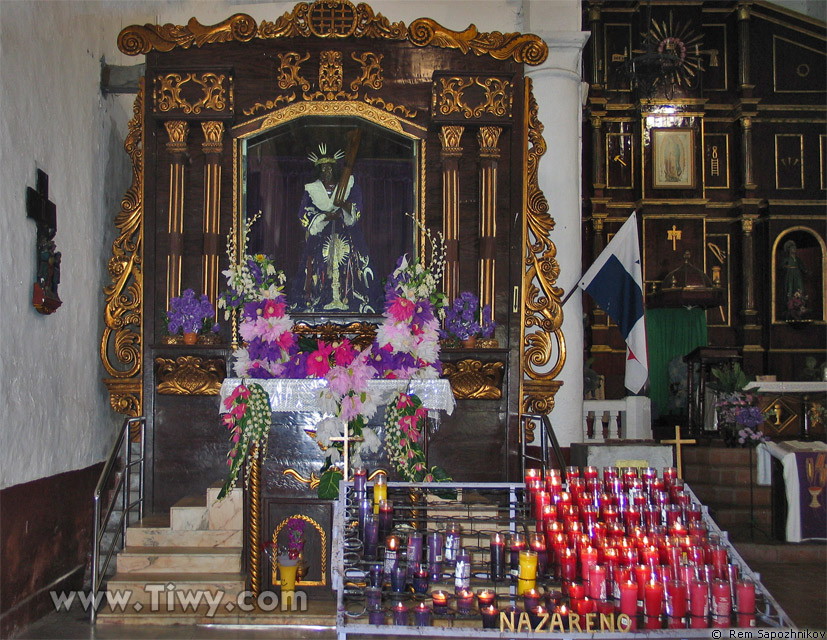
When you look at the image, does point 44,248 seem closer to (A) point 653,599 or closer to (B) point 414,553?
(B) point 414,553

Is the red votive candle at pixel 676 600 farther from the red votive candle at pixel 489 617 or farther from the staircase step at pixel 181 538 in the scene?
the staircase step at pixel 181 538

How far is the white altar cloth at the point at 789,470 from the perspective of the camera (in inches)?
358

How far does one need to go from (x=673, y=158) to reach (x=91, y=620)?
1411 centimetres

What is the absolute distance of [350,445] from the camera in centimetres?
650

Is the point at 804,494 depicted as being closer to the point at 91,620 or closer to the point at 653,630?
the point at 653,630

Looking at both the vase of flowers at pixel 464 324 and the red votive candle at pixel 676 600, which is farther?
the vase of flowers at pixel 464 324

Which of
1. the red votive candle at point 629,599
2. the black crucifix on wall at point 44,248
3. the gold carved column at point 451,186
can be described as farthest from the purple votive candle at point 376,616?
the gold carved column at point 451,186

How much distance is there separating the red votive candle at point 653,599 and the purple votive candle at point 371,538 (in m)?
1.33

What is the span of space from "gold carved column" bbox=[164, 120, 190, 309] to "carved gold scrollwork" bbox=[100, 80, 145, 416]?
29 centimetres

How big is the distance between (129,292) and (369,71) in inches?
125

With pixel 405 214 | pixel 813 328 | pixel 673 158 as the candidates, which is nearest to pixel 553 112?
pixel 405 214

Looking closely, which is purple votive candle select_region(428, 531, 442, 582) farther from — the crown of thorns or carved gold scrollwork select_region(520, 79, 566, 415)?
the crown of thorns

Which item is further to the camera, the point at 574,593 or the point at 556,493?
the point at 556,493

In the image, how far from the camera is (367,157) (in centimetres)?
827
